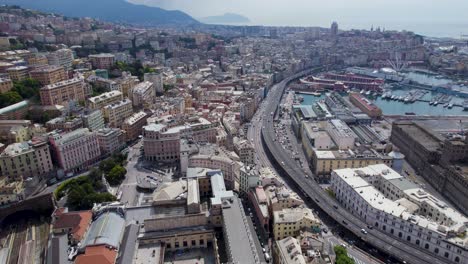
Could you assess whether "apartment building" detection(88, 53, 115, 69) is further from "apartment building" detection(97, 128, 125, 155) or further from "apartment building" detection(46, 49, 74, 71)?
"apartment building" detection(97, 128, 125, 155)

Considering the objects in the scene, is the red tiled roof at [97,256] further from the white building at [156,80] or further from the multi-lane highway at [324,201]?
the white building at [156,80]

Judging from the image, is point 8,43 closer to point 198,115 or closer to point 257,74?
point 198,115

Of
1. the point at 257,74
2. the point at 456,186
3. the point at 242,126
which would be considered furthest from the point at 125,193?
the point at 257,74

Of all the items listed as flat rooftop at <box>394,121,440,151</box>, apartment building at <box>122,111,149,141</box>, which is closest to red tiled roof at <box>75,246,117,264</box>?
apartment building at <box>122,111,149,141</box>

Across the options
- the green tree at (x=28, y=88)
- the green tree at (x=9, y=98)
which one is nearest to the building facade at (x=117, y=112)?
the green tree at (x=28, y=88)

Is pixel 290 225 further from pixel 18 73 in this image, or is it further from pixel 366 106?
pixel 18 73
